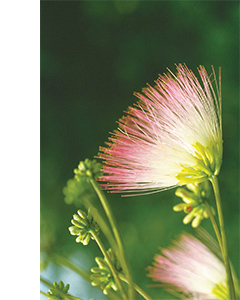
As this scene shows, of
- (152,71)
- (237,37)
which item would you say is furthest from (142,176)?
(237,37)

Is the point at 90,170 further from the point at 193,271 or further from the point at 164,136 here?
the point at 193,271

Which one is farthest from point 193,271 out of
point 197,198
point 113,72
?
point 113,72

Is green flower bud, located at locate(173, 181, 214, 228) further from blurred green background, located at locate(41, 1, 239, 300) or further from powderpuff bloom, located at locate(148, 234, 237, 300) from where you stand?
blurred green background, located at locate(41, 1, 239, 300)

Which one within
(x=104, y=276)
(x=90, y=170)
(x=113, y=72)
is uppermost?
(x=113, y=72)

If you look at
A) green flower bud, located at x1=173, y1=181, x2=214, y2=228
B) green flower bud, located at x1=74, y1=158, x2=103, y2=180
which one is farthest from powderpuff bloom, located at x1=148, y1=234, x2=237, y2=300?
green flower bud, located at x1=74, y1=158, x2=103, y2=180
